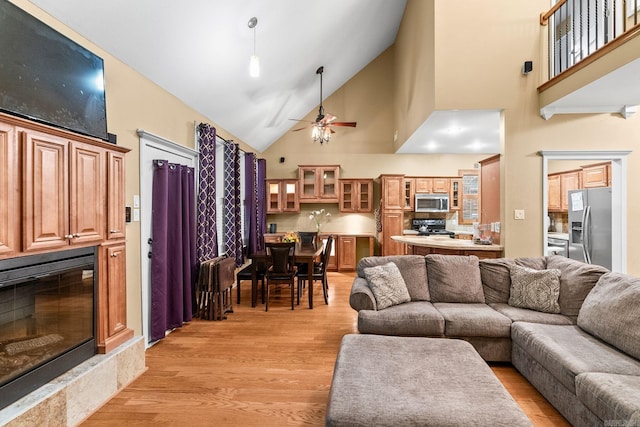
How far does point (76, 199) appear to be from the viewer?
2102 mm

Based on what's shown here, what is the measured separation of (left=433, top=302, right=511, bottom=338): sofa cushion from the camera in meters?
2.76

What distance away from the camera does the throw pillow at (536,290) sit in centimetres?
291

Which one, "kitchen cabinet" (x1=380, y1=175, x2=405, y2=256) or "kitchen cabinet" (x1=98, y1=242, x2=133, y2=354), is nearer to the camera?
"kitchen cabinet" (x1=98, y1=242, x2=133, y2=354)

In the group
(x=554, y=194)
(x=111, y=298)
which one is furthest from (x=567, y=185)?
(x=111, y=298)

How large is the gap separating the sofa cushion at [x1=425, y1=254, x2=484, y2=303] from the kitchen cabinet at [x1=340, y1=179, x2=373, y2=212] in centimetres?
398

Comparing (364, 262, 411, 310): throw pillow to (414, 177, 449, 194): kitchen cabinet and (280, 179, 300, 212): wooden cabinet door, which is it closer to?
(280, 179, 300, 212): wooden cabinet door

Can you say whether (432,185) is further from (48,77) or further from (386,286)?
(48,77)

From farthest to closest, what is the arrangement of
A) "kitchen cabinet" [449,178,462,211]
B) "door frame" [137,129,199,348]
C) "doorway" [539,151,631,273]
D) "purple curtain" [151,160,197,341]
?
1. "kitchen cabinet" [449,178,462,211]
2. "doorway" [539,151,631,273]
3. "purple curtain" [151,160,197,341]
4. "door frame" [137,129,199,348]

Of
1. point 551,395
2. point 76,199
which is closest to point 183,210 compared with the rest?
point 76,199

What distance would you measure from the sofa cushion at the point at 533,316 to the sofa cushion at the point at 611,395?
0.93 m

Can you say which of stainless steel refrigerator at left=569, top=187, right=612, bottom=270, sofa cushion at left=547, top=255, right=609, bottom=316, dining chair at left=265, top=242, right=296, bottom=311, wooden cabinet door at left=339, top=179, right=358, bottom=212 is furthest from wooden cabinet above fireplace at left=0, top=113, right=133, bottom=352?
stainless steel refrigerator at left=569, top=187, right=612, bottom=270

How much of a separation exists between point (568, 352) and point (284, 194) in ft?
19.7

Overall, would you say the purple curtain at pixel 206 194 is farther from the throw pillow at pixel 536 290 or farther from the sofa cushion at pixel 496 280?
the throw pillow at pixel 536 290

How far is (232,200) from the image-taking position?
548 centimetres
